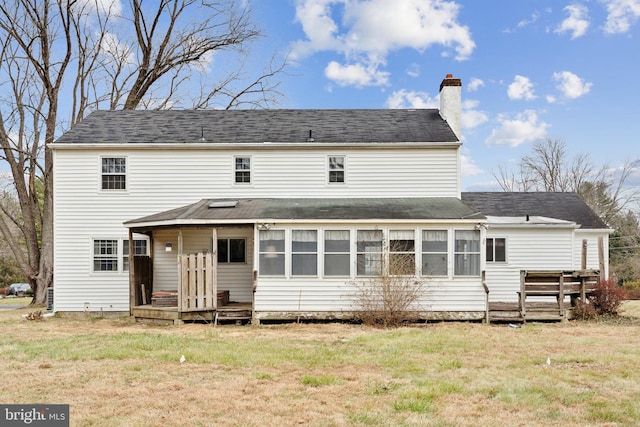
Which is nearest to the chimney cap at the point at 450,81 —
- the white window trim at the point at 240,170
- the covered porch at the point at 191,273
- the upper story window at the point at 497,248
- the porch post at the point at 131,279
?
the upper story window at the point at 497,248

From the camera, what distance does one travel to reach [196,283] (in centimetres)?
1500

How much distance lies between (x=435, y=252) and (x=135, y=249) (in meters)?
9.67

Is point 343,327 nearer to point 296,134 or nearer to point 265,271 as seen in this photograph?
point 265,271

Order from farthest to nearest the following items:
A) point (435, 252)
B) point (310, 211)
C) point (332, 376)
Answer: point (310, 211) → point (435, 252) → point (332, 376)

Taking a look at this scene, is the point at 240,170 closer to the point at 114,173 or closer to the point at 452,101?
the point at 114,173

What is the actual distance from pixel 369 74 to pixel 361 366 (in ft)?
53.6

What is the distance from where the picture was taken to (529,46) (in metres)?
22.9

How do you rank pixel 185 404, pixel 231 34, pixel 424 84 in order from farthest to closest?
pixel 231 34 → pixel 424 84 → pixel 185 404

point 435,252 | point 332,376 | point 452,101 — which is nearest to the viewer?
point 332,376

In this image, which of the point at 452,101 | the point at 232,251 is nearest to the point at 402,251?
the point at 232,251

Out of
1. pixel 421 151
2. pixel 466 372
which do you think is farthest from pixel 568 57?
pixel 466 372

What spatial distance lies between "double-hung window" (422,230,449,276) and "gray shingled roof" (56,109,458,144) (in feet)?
12.9

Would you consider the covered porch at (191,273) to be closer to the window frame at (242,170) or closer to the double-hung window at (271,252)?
the double-hung window at (271,252)

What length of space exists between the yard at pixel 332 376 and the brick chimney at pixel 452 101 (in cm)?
810
